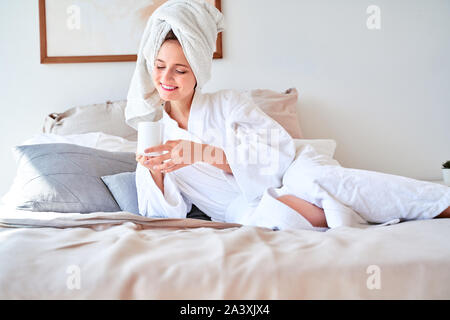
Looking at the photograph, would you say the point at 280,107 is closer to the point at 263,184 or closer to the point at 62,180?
the point at 263,184

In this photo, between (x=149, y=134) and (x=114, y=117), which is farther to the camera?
(x=114, y=117)

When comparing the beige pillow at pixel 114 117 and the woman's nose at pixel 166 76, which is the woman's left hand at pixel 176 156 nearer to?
the woman's nose at pixel 166 76

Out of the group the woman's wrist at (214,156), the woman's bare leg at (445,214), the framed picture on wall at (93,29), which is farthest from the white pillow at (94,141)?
the woman's bare leg at (445,214)

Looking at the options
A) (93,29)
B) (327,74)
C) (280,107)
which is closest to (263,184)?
(280,107)

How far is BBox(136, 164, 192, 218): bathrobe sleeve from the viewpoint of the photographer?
1678 millimetres

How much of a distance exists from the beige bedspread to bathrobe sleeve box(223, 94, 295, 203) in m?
0.53

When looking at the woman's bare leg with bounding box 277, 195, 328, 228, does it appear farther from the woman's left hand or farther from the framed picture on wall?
the framed picture on wall

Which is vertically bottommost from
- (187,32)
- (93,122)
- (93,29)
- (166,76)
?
(93,122)

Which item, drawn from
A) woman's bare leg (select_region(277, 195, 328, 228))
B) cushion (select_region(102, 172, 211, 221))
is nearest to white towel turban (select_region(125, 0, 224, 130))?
cushion (select_region(102, 172, 211, 221))

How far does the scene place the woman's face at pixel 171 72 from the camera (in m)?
1.63

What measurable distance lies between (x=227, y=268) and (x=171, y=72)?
3.10 feet

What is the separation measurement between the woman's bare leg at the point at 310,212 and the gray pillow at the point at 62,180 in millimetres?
773

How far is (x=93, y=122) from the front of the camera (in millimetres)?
2523

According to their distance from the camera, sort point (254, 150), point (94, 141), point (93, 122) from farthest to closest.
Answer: point (93, 122) < point (94, 141) < point (254, 150)
